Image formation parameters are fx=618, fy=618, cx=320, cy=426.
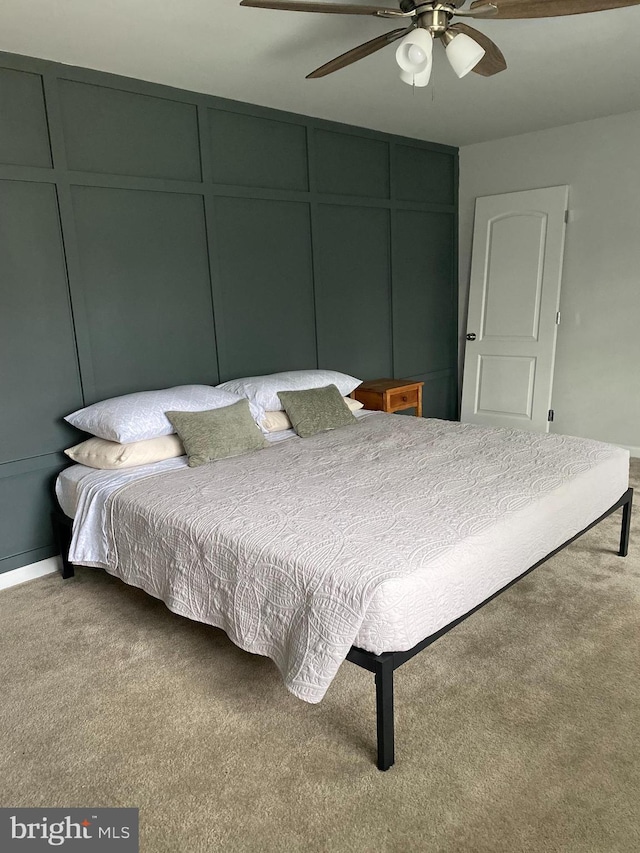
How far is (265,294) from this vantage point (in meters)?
4.02

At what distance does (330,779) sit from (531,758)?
1.95 ft

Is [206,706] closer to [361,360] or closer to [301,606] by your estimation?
[301,606]

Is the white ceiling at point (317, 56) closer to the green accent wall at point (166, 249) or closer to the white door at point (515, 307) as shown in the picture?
the green accent wall at point (166, 249)

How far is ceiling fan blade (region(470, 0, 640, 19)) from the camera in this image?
78.8 inches

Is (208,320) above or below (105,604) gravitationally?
above

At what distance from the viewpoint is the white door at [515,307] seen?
4.87m

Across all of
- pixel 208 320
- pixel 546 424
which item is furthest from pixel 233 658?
pixel 546 424

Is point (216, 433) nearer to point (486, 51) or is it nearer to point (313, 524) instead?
point (313, 524)

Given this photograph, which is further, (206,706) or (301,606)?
(206,706)

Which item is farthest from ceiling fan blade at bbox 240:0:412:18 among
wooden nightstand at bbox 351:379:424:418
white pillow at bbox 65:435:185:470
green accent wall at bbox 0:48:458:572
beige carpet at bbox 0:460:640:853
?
wooden nightstand at bbox 351:379:424:418

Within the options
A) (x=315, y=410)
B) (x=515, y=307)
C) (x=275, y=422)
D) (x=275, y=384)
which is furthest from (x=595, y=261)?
(x=275, y=422)

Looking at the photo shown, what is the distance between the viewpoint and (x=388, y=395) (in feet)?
14.3

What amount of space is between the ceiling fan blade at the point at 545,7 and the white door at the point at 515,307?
2872 mm

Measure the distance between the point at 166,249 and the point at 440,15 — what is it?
189 centimetres
